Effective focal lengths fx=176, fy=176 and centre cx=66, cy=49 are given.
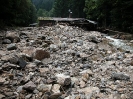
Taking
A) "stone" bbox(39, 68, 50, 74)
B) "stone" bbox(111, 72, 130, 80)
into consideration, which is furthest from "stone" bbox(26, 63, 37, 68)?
"stone" bbox(111, 72, 130, 80)

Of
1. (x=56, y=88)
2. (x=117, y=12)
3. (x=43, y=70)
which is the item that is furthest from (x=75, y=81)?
(x=117, y=12)

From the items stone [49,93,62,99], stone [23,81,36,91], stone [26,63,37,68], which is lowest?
stone [49,93,62,99]

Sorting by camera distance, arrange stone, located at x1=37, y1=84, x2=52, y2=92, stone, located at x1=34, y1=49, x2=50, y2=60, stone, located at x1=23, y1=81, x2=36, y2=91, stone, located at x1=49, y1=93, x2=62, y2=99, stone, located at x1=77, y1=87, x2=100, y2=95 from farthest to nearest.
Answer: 1. stone, located at x1=34, y1=49, x2=50, y2=60
2. stone, located at x1=77, y1=87, x2=100, y2=95
3. stone, located at x1=37, y1=84, x2=52, y2=92
4. stone, located at x1=23, y1=81, x2=36, y2=91
5. stone, located at x1=49, y1=93, x2=62, y2=99

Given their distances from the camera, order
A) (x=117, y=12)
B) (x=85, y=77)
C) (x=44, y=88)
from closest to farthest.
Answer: (x=44, y=88), (x=85, y=77), (x=117, y=12)

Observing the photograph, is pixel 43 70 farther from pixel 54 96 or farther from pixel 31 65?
pixel 54 96

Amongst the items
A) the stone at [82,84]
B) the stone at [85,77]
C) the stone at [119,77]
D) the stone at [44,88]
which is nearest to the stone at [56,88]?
the stone at [44,88]

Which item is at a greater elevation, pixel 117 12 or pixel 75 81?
pixel 117 12

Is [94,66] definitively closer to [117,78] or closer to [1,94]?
[117,78]

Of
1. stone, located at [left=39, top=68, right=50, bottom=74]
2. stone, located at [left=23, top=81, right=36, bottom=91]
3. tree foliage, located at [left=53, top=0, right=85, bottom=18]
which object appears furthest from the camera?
tree foliage, located at [left=53, top=0, right=85, bottom=18]

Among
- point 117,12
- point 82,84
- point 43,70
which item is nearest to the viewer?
point 82,84

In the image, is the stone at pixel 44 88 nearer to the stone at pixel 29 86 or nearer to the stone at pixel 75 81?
the stone at pixel 29 86

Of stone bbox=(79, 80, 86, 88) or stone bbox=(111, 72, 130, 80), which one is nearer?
stone bbox=(79, 80, 86, 88)

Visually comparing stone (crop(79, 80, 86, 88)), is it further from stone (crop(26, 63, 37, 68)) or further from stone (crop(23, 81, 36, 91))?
stone (crop(26, 63, 37, 68))

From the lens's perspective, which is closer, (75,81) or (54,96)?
(54,96)
